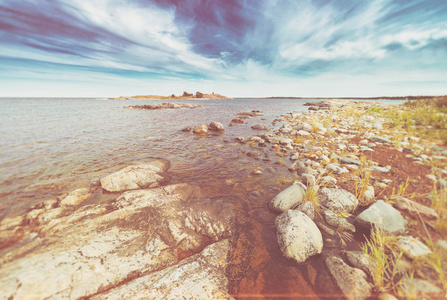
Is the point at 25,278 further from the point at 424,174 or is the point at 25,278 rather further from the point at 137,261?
the point at 424,174

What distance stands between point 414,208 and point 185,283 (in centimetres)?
529

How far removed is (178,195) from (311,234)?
4096 mm

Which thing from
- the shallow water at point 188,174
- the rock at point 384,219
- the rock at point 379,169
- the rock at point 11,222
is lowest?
the shallow water at point 188,174

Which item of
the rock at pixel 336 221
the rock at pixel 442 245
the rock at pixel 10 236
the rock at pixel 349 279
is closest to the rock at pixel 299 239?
the rock at pixel 349 279

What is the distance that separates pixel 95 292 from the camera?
2.63 metres

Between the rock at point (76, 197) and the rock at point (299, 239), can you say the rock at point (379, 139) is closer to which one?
the rock at point (299, 239)

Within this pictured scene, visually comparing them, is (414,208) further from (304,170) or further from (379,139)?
(379,139)

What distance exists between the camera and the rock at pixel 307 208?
4396 millimetres

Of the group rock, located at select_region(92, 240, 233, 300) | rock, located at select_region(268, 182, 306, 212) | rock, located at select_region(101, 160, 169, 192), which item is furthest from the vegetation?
rock, located at select_region(101, 160, 169, 192)

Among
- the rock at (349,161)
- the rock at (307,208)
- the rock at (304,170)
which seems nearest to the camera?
the rock at (307,208)

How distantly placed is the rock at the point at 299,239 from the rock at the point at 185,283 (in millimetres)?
1452

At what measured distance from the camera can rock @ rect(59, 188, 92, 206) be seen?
15.4ft

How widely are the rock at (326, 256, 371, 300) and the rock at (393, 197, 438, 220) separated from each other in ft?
6.27

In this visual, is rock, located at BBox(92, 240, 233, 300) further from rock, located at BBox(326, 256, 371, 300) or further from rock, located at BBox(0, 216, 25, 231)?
rock, located at BBox(0, 216, 25, 231)
